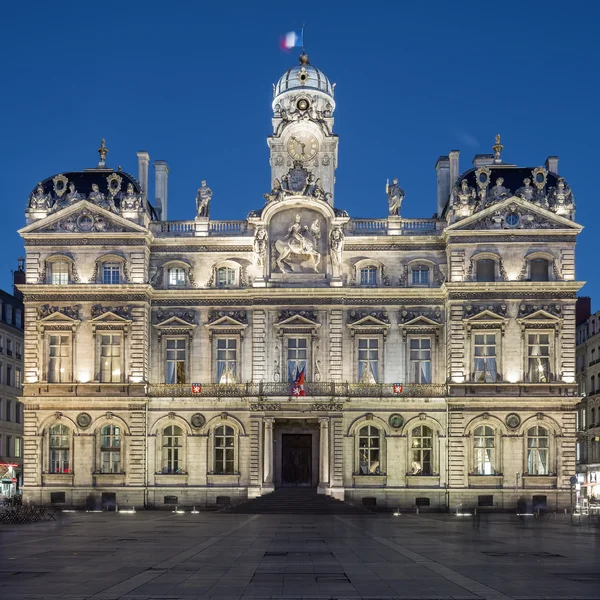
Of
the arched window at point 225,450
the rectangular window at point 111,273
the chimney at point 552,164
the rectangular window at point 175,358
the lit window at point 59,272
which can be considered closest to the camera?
the arched window at point 225,450

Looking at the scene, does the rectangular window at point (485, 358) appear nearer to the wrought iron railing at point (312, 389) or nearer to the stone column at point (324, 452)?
the wrought iron railing at point (312, 389)

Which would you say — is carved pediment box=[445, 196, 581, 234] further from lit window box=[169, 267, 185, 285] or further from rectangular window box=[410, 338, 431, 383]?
lit window box=[169, 267, 185, 285]

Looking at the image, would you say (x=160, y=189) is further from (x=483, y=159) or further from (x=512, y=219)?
(x=512, y=219)

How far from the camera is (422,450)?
6369cm

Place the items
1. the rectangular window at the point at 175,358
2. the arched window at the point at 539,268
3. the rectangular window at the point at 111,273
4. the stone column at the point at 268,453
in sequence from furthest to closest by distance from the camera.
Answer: the rectangular window at the point at 175,358 → the rectangular window at the point at 111,273 → the arched window at the point at 539,268 → the stone column at the point at 268,453

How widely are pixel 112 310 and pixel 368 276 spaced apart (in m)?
17.6

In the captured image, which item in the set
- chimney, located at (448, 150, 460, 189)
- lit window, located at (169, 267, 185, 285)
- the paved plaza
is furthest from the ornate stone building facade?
the paved plaza

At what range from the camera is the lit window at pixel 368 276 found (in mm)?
65250

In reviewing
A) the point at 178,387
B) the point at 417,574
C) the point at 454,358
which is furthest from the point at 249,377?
the point at 417,574

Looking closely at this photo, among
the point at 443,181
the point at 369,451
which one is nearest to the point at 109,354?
the point at 369,451

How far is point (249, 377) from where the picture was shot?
211ft

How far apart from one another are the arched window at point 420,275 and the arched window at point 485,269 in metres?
3.61

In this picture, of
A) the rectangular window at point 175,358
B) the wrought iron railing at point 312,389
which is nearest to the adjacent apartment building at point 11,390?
the rectangular window at point 175,358

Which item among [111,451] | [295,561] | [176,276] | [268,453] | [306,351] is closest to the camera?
[295,561]
